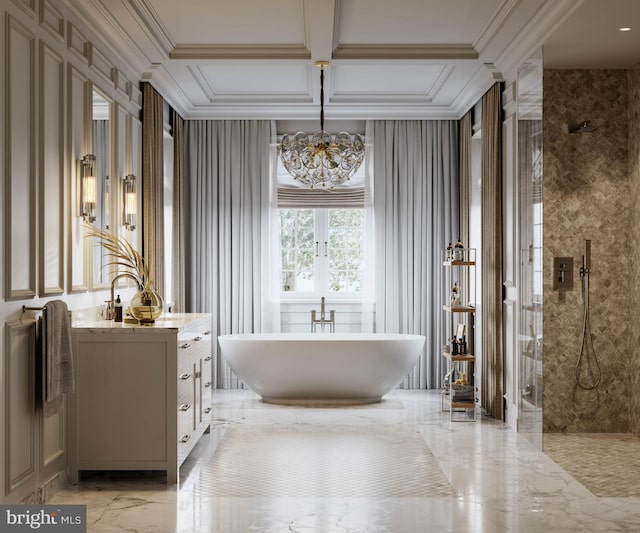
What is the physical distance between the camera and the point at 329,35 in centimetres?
477

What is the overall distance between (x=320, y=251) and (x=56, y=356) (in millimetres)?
4108

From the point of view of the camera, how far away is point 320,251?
7.36 m

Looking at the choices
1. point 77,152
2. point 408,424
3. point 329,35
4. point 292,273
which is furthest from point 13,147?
point 292,273

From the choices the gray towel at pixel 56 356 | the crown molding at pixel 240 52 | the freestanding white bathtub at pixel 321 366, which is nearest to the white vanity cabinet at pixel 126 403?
the gray towel at pixel 56 356

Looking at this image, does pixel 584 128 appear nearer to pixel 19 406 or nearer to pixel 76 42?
pixel 76 42

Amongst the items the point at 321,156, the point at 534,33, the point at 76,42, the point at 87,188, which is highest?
the point at 534,33

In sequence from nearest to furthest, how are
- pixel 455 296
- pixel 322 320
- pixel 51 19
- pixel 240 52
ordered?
1. pixel 51 19
2. pixel 240 52
3. pixel 455 296
4. pixel 322 320

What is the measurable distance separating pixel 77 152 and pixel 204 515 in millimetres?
2131

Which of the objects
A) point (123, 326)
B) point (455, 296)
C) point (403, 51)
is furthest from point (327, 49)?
point (123, 326)

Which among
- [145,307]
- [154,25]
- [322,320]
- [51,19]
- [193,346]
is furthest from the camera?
[322,320]

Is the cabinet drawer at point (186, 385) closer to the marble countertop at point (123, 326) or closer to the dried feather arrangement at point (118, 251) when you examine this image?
the marble countertop at point (123, 326)

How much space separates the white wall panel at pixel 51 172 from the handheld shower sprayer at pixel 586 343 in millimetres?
3524

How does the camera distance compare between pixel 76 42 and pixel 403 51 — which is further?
pixel 403 51

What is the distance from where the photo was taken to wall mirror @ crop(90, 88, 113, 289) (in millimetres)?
4348
